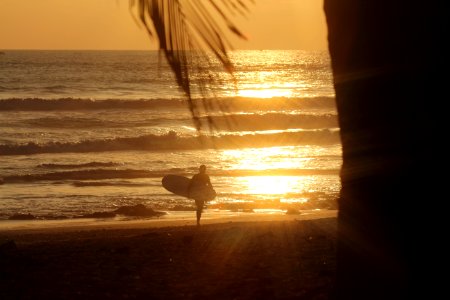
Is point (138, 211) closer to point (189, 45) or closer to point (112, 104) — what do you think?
point (189, 45)

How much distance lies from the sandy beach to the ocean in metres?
1.37

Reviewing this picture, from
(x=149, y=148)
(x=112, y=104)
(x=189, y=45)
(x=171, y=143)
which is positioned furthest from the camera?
(x=112, y=104)

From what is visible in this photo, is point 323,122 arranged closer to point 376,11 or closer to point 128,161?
point 128,161

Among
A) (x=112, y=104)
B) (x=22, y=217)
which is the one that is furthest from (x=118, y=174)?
(x=112, y=104)

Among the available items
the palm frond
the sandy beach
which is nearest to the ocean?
the palm frond

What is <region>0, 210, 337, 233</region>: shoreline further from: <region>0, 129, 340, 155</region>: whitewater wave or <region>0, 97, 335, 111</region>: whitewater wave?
<region>0, 97, 335, 111</region>: whitewater wave

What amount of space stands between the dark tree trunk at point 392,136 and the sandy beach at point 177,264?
3525mm

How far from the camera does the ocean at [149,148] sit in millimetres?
19672

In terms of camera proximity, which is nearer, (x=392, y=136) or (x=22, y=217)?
(x=392, y=136)

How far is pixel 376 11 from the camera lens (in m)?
2.27

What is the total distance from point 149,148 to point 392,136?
31400 mm

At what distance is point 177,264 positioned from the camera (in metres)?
9.27

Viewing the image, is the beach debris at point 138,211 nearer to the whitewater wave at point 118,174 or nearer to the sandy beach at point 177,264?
the sandy beach at point 177,264

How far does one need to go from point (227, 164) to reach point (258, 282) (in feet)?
68.2
